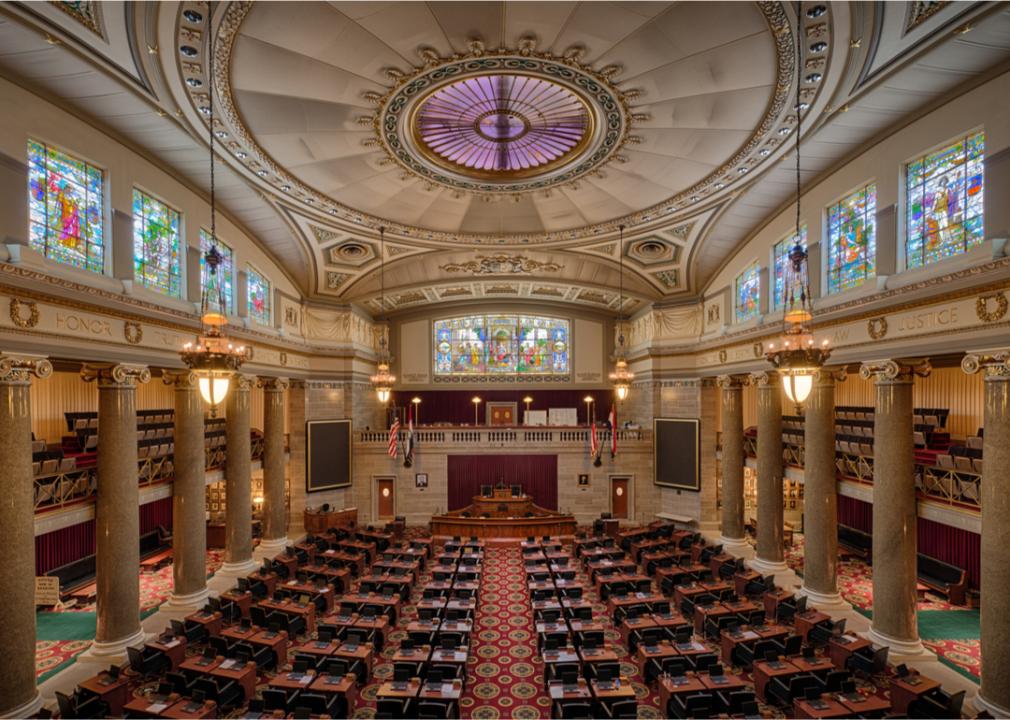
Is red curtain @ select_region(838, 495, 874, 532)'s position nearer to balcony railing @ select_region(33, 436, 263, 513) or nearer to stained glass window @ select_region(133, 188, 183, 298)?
balcony railing @ select_region(33, 436, 263, 513)

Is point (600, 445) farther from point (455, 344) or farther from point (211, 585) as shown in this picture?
point (211, 585)

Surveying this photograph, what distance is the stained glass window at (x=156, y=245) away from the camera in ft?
36.1

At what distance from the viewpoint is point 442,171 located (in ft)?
41.4

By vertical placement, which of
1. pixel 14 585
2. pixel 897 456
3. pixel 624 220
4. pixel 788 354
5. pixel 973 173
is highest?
pixel 624 220

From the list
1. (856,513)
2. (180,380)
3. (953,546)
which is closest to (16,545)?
(180,380)

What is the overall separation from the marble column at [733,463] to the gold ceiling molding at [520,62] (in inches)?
252

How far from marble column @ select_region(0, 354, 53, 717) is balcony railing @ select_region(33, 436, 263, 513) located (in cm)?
255

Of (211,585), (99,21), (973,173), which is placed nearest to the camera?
(99,21)

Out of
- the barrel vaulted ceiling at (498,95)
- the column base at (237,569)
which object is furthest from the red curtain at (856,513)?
the column base at (237,569)

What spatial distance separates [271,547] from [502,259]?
42.5ft

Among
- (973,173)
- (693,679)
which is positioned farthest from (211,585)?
(973,173)

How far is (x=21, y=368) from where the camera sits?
809cm

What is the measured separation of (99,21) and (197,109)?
245 centimetres

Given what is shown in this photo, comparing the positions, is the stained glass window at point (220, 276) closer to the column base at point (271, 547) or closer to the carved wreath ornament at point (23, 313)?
the carved wreath ornament at point (23, 313)
